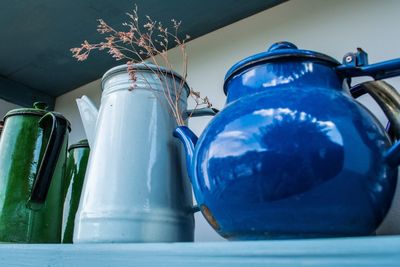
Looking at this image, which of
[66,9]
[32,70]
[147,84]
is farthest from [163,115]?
[32,70]

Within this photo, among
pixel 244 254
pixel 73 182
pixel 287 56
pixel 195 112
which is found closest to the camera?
pixel 244 254

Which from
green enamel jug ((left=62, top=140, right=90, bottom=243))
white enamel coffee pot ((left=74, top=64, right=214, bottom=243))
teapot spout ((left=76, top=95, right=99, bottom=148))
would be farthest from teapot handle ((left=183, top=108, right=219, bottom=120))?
green enamel jug ((left=62, top=140, right=90, bottom=243))

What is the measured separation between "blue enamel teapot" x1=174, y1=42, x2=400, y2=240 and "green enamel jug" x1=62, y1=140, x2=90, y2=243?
14.7 inches

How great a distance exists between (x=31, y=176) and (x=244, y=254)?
48 centimetres

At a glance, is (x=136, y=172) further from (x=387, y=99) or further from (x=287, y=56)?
(x=387, y=99)

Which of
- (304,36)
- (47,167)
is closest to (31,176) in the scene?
(47,167)

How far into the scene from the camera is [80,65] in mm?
1049

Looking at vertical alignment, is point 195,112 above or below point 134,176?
above

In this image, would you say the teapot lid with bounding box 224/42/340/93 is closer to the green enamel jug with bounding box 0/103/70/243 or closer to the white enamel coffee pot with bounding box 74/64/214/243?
the white enamel coffee pot with bounding box 74/64/214/243

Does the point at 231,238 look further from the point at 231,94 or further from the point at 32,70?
the point at 32,70

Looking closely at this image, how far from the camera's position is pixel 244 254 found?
10.6 inches

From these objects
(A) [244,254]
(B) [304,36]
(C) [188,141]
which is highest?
(B) [304,36]

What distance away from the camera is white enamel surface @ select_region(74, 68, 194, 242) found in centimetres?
44

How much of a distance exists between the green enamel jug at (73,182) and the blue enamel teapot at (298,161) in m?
0.37
